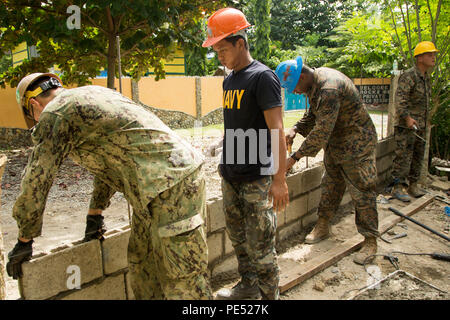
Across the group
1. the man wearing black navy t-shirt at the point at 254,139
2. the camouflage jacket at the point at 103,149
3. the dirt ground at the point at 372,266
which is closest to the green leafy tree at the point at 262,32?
the dirt ground at the point at 372,266

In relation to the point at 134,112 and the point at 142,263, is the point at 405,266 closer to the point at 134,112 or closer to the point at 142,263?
the point at 142,263

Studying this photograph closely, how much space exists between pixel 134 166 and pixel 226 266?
1.77 meters

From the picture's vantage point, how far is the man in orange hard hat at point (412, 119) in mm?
5270

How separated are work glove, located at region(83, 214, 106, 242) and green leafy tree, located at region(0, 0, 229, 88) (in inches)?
123

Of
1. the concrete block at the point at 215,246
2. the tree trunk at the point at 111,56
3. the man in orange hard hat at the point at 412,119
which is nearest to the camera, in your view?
the concrete block at the point at 215,246

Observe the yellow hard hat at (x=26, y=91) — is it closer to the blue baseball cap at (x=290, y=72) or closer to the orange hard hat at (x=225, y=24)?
the orange hard hat at (x=225, y=24)

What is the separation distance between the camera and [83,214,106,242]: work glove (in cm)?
239

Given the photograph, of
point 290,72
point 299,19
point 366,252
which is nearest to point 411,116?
point 366,252

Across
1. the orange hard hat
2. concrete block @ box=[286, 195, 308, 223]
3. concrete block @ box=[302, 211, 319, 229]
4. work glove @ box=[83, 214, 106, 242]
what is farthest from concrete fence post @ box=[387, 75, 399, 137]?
work glove @ box=[83, 214, 106, 242]

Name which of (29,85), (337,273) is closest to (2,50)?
(29,85)

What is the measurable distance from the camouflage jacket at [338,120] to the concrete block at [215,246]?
1.04 meters

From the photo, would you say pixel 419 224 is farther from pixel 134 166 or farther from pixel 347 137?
pixel 134 166

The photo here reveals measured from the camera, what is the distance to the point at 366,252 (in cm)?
361

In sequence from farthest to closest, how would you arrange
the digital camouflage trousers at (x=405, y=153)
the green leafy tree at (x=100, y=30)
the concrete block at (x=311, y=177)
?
the digital camouflage trousers at (x=405, y=153) < the green leafy tree at (x=100, y=30) < the concrete block at (x=311, y=177)
